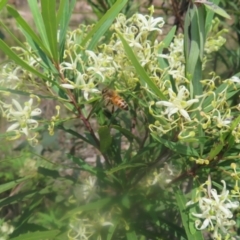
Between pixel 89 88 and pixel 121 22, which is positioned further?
pixel 121 22

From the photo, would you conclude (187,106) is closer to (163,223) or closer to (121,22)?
(121,22)

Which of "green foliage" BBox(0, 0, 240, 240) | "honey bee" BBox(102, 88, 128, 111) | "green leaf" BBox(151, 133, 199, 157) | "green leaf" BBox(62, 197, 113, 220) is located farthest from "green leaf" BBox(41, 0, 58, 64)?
"green leaf" BBox(62, 197, 113, 220)

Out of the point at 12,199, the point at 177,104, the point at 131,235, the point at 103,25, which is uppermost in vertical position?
the point at 103,25

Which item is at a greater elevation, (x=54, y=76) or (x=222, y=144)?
(x=54, y=76)

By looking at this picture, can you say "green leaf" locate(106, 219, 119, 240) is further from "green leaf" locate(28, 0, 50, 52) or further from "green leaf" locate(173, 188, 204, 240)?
"green leaf" locate(28, 0, 50, 52)

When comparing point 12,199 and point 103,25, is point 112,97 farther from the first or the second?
point 12,199

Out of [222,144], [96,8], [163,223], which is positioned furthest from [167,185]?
[96,8]

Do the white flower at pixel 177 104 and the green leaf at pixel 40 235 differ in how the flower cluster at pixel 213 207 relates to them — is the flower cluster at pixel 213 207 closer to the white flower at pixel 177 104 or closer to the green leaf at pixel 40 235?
the white flower at pixel 177 104

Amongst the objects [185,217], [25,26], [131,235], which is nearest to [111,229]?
[131,235]
